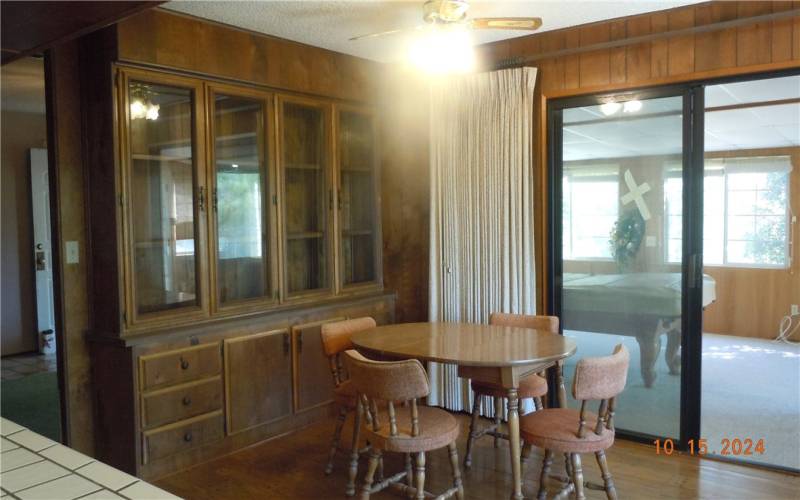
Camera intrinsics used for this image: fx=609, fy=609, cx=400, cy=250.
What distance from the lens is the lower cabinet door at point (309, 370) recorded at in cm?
401

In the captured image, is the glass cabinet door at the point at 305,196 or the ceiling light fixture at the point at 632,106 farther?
the glass cabinet door at the point at 305,196

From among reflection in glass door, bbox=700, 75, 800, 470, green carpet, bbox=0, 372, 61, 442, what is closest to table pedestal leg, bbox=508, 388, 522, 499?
green carpet, bbox=0, 372, 61, 442

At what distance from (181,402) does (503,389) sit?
1777 millimetres

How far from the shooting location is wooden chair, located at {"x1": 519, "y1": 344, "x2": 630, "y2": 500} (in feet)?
8.38

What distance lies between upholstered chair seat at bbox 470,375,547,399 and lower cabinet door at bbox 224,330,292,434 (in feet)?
4.16

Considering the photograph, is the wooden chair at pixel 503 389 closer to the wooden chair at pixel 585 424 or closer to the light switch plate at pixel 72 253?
the wooden chair at pixel 585 424

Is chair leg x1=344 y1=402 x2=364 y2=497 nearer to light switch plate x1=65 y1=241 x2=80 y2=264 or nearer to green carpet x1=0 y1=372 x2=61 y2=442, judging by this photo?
light switch plate x1=65 y1=241 x2=80 y2=264

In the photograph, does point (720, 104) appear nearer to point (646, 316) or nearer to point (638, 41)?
point (638, 41)

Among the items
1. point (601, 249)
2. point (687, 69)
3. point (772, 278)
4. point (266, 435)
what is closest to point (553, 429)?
point (601, 249)

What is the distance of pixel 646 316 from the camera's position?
3791mm

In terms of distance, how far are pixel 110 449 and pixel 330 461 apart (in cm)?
118

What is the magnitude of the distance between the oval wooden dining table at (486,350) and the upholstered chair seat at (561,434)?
0.29 feet

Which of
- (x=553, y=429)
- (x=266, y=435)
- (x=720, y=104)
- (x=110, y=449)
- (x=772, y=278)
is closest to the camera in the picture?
(x=553, y=429)

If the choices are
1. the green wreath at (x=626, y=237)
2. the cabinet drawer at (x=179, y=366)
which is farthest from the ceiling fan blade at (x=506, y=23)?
the cabinet drawer at (x=179, y=366)
